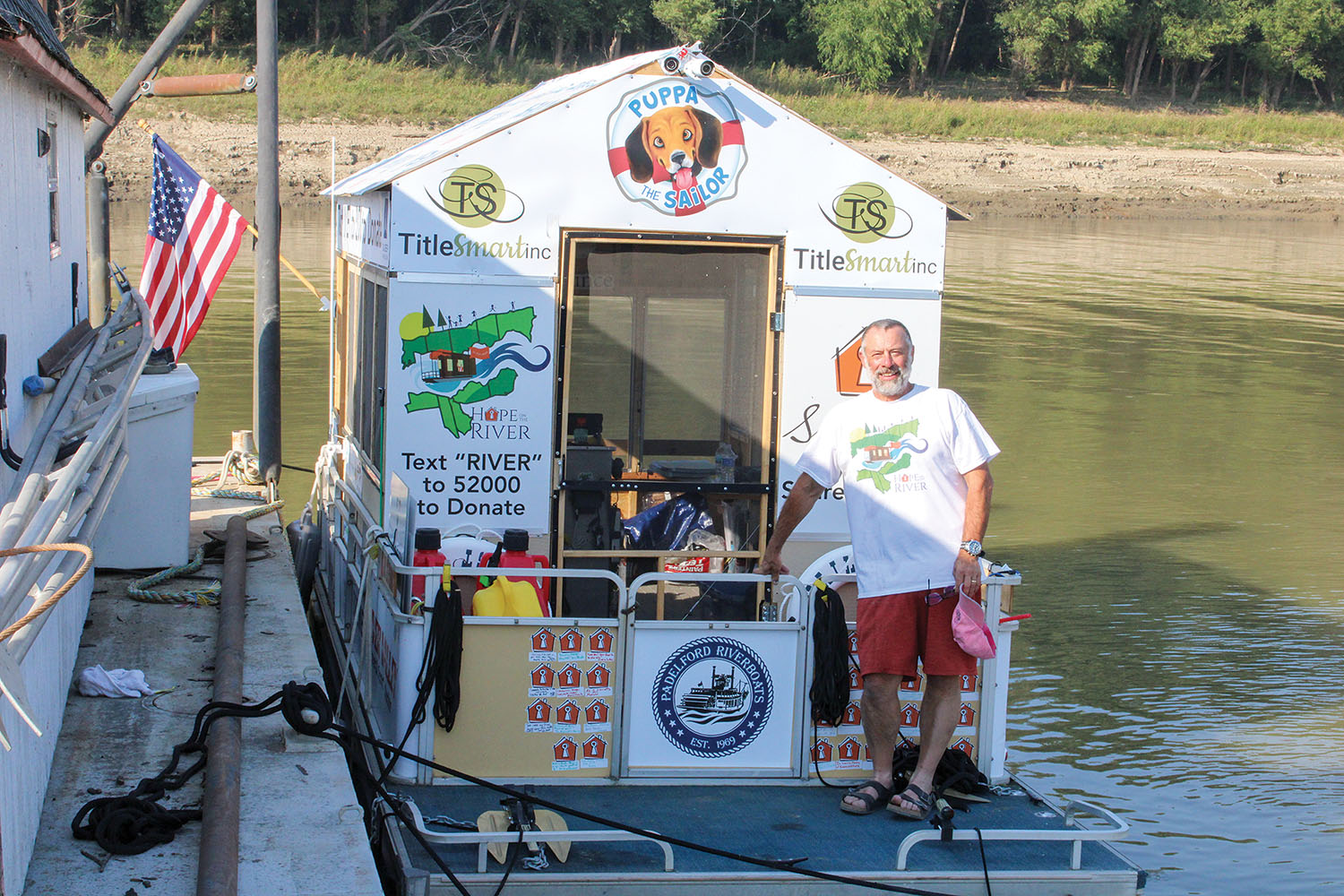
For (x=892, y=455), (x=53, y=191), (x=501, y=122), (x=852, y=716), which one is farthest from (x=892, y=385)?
(x=53, y=191)

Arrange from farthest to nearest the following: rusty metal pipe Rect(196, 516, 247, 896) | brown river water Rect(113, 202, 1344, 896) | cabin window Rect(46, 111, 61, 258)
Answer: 1. brown river water Rect(113, 202, 1344, 896)
2. cabin window Rect(46, 111, 61, 258)
3. rusty metal pipe Rect(196, 516, 247, 896)

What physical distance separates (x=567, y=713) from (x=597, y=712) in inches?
4.7

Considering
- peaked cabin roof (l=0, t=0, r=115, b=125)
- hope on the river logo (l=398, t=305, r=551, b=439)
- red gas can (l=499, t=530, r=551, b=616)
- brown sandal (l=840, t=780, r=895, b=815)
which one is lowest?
brown sandal (l=840, t=780, r=895, b=815)

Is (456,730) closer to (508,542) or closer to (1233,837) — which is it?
(508,542)

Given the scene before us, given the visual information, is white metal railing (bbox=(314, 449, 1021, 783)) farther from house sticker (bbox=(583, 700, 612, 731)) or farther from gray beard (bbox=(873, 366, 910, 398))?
gray beard (bbox=(873, 366, 910, 398))

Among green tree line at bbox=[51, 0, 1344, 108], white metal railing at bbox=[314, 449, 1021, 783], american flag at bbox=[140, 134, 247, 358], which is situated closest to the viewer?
white metal railing at bbox=[314, 449, 1021, 783]

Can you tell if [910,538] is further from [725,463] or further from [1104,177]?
[1104,177]

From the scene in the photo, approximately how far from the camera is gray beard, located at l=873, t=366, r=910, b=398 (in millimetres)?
5566

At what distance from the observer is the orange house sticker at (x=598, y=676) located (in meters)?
5.73

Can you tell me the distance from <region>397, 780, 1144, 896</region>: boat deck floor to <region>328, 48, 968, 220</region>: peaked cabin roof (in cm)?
285

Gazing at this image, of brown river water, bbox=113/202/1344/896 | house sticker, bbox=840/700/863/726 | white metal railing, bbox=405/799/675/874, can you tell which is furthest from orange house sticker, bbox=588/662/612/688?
brown river water, bbox=113/202/1344/896

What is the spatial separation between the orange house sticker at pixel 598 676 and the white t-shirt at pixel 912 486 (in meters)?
1.05

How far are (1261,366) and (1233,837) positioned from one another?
15.7 meters

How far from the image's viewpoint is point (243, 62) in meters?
47.4
